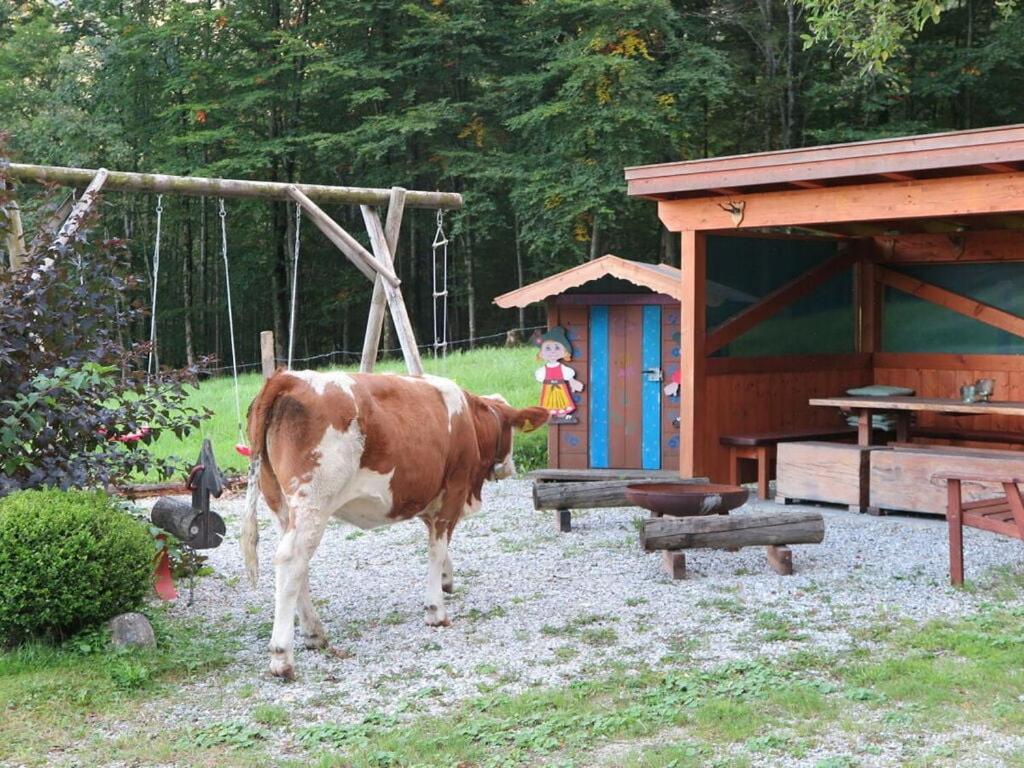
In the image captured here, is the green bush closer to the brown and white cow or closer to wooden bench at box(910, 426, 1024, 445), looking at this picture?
the brown and white cow

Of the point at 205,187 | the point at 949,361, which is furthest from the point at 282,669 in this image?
the point at 949,361

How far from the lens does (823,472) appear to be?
10320 mm

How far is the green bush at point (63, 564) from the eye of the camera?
18.4 feet

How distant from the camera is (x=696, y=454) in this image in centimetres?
1045

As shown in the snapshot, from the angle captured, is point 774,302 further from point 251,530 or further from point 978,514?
point 251,530

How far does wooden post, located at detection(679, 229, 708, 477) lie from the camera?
1042cm

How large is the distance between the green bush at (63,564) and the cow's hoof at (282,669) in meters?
0.95

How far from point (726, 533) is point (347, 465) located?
2.87 m

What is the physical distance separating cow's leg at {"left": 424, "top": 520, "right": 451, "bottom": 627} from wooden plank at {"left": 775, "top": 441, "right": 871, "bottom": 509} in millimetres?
4693

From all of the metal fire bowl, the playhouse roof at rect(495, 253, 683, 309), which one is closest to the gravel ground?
the metal fire bowl

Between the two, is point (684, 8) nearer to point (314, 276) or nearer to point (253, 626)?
point (314, 276)

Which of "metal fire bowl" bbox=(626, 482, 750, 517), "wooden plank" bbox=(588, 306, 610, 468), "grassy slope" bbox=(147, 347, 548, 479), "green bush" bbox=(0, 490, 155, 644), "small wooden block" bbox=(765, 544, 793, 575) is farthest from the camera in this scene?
"grassy slope" bbox=(147, 347, 548, 479)

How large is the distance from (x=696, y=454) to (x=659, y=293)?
6.29 feet

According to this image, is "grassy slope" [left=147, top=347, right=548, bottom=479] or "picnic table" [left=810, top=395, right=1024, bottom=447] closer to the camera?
"picnic table" [left=810, top=395, right=1024, bottom=447]
